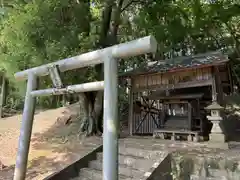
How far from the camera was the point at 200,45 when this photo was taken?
49.5 feet

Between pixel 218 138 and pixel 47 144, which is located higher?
pixel 218 138

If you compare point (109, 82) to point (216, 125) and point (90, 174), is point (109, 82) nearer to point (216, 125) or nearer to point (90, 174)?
point (90, 174)

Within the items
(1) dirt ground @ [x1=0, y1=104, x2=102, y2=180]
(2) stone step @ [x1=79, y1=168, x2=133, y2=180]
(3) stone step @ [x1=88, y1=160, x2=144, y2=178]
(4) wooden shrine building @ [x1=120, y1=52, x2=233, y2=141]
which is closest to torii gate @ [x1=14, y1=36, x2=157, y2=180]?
(3) stone step @ [x1=88, y1=160, x2=144, y2=178]

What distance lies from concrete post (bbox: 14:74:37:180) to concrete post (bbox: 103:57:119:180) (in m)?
2.48

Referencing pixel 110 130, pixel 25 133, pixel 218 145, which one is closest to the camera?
pixel 110 130

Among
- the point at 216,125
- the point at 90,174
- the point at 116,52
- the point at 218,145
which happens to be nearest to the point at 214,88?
the point at 216,125

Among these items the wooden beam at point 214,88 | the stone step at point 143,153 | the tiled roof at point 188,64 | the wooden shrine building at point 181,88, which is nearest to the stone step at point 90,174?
the stone step at point 143,153

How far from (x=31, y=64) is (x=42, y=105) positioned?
1325 cm

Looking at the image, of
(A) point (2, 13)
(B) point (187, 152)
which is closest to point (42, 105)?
(A) point (2, 13)

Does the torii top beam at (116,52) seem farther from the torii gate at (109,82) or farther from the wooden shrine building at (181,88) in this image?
the wooden shrine building at (181,88)

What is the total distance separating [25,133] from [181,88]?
6.15 meters

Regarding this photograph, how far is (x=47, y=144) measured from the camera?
10.8m

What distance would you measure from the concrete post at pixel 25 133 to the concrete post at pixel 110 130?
248cm

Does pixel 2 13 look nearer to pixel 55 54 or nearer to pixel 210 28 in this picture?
pixel 55 54
